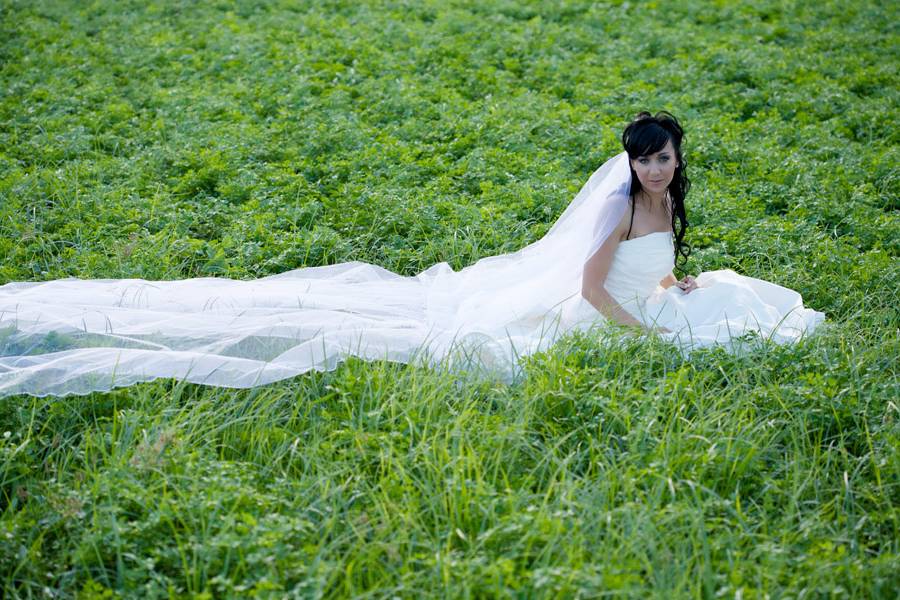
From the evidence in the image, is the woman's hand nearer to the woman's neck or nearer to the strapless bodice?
the strapless bodice

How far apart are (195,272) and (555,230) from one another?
2401 mm

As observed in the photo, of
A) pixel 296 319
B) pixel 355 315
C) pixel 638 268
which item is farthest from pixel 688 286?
pixel 296 319

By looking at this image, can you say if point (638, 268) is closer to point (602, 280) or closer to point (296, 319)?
point (602, 280)

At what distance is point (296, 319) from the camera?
4.73 meters

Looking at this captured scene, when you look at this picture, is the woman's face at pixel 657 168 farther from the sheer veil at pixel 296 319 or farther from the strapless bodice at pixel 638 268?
the strapless bodice at pixel 638 268

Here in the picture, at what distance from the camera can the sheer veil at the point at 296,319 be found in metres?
4.27

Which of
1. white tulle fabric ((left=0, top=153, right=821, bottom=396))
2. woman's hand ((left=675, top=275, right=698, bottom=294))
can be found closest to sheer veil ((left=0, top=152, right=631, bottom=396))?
white tulle fabric ((left=0, top=153, right=821, bottom=396))

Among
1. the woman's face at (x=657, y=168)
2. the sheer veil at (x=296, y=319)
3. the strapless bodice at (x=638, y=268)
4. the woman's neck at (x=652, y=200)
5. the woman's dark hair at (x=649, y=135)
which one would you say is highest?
the woman's dark hair at (x=649, y=135)

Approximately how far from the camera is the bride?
432 centimetres

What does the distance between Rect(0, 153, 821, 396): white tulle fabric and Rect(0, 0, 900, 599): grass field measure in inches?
5.8

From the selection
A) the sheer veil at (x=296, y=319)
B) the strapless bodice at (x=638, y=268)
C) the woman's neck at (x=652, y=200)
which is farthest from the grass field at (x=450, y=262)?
the woman's neck at (x=652, y=200)

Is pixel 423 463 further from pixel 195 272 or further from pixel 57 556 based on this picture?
pixel 195 272

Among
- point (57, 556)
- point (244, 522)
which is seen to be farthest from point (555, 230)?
point (57, 556)

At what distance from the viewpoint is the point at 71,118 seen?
8.16 metres
